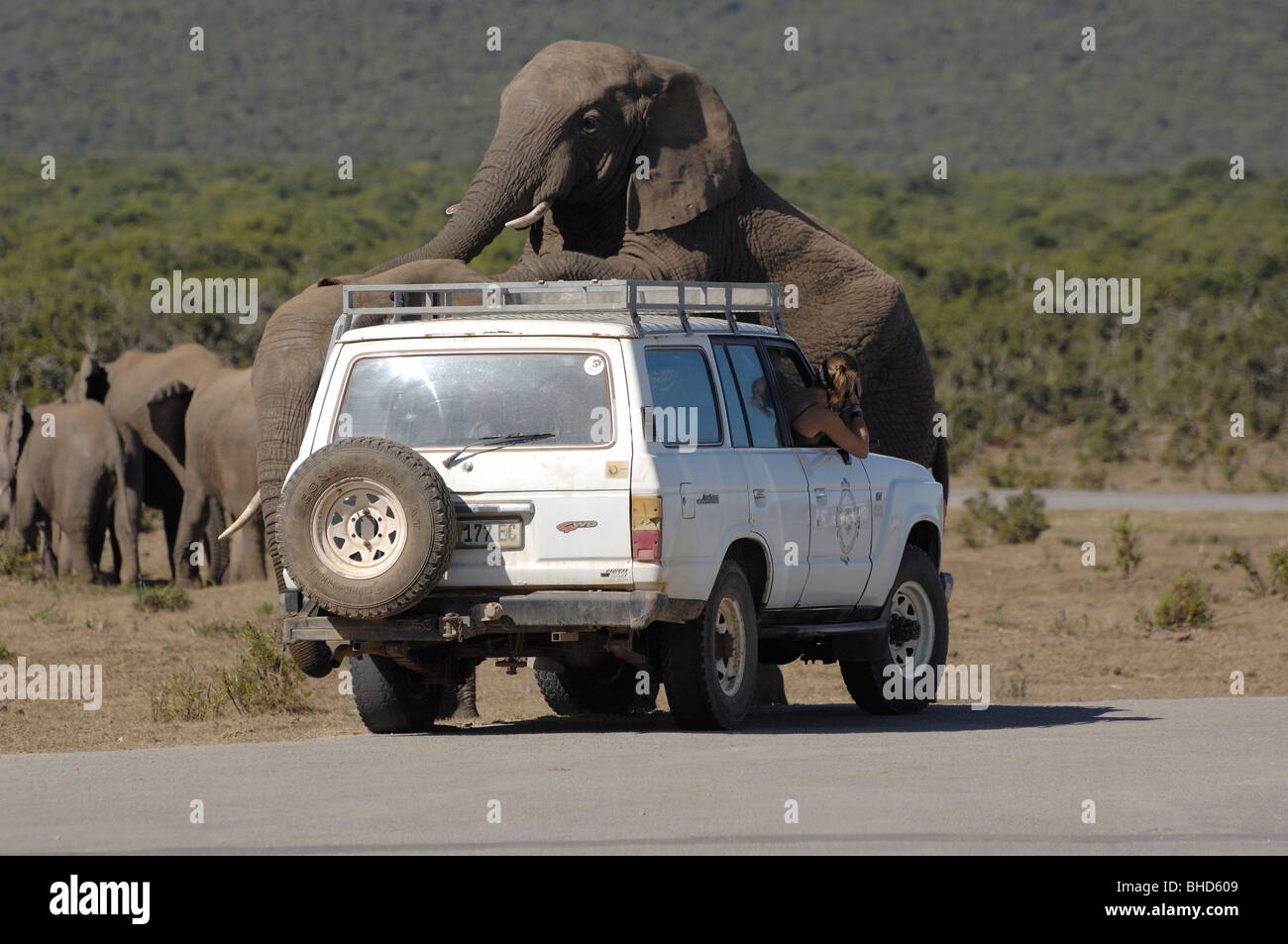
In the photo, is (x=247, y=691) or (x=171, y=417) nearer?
(x=247, y=691)

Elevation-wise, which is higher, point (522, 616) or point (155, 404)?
point (155, 404)

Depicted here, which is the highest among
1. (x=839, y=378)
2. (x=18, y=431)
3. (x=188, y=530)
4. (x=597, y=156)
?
(x=597, y=156)

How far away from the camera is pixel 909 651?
12.7 m

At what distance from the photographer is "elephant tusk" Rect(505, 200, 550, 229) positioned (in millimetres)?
14578

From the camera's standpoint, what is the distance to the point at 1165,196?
10050 cm

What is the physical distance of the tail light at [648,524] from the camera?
10.1 metres

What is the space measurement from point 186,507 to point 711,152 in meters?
11.0

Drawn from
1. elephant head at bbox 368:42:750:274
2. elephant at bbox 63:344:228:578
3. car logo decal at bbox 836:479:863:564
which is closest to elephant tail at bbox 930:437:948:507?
elephant head at bbox 368:42:750:274

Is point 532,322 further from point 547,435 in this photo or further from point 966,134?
point 966,134

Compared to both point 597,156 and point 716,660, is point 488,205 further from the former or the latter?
point 716,660

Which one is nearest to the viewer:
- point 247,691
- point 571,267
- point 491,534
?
point 491,534

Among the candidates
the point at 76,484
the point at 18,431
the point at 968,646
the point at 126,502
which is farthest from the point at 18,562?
the point at 968,646

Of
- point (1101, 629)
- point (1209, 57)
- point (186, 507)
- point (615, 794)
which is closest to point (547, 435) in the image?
point (615, 794)

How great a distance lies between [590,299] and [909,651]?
9.83 feet
